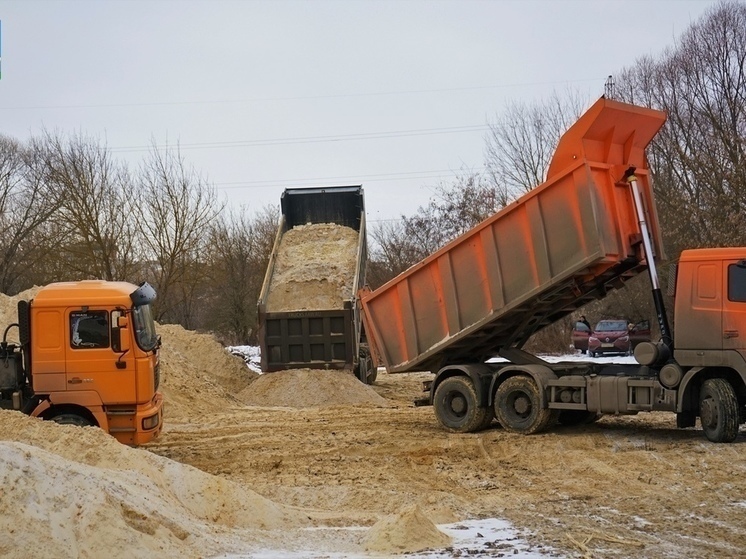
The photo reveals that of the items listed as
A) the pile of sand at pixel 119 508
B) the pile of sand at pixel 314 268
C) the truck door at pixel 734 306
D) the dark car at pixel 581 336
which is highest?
the pile of sand at pixel 314 268

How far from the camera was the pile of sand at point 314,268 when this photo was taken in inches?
768

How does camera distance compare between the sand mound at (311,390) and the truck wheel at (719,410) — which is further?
the sand mound at (311,390)

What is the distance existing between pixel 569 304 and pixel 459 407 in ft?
7.14

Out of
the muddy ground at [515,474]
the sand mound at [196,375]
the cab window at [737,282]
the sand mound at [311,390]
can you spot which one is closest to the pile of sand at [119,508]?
the muddy ground at [515,474]

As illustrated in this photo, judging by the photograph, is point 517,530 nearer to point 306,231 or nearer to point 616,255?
point 616,255

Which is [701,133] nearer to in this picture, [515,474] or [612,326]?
[612,326]

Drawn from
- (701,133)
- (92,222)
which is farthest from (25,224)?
(701,133)

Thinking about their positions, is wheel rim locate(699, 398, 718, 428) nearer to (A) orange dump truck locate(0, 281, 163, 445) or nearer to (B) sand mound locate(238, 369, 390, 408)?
(A) orange dump truck locate(0, 281, 163, 445)

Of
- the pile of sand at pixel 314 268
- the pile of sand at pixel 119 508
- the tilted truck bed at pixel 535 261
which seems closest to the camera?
the pile of sand at pixel 119 508

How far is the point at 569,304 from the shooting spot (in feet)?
42.6

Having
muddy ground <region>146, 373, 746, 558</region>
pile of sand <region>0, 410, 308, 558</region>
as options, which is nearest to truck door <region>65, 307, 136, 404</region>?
muddy ground <region>146, 373, 746, 558</region>

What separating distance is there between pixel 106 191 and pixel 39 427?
23.4 meters

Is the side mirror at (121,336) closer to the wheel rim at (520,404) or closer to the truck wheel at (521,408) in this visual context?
the truck wheel at (521,408)

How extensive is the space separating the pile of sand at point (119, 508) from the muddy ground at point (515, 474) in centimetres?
88
